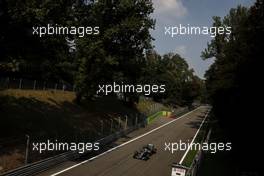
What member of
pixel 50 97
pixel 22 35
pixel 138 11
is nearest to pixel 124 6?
pixel 138 11

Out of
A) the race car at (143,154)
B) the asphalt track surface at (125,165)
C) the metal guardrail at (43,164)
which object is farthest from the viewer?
the race car at (143,154)

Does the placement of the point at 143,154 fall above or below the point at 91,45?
below

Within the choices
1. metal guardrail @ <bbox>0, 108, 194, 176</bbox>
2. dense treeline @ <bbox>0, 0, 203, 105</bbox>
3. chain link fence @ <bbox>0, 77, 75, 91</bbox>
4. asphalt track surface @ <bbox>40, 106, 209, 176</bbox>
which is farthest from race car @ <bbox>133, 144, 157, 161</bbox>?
chain link fence @ <bbox>0, 77, 75, 91</bbox>

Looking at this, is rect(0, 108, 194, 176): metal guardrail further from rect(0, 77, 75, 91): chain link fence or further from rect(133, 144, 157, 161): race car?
rect(0, 77, 75, 91): chain link fence

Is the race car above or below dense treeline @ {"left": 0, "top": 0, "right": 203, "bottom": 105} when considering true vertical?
below

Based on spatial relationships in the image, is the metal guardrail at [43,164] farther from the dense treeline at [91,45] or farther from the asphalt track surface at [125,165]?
the dense treeline at [91,45]

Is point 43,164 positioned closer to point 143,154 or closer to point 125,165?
point 125,165

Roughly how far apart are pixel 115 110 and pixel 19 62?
127 ft

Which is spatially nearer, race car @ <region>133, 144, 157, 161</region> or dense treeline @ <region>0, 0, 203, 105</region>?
dense treeline @ <region>0, 0, 203, 105</region>

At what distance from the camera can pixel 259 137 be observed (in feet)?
91.5

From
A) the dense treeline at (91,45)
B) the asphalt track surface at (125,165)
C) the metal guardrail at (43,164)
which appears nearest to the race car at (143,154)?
the asphalt track surface at (125,165)

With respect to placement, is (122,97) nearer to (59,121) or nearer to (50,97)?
(50,97)

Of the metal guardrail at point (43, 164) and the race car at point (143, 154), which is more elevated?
the metal guardrail at point (43, 164)

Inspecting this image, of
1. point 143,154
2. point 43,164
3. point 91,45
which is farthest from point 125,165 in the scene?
point 91,45
